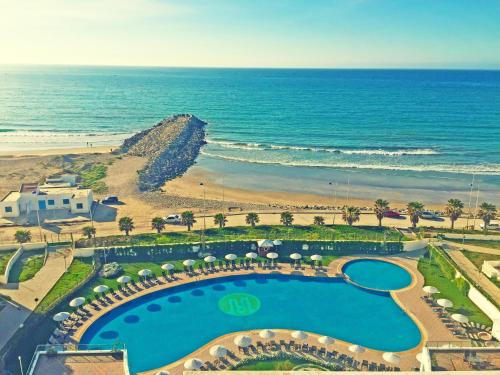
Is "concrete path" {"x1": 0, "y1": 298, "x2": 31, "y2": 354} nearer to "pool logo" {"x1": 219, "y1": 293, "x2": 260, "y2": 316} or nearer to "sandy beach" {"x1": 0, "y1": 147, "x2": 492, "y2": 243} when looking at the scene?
"pool logo" {"x1": 219, "y1": 293, "x2": 260, "y2": 316}

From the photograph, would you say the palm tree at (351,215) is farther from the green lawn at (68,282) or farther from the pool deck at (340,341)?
the green lawn at (68,282)

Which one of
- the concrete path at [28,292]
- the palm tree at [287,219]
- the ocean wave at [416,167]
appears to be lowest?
the concrete path at [28,292]

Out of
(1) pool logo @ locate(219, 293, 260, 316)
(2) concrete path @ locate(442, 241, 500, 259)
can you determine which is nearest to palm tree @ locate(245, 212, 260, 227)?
(1) pool logo @ locate(219, 293, 260, 316)

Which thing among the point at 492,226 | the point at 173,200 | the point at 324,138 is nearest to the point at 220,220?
the point at 173,200

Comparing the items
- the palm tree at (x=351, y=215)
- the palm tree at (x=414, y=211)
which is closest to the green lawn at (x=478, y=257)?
the palm tree at (x=414, y=211)

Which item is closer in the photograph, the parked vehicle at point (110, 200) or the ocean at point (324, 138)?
the parked vehicle at point (110, 200)

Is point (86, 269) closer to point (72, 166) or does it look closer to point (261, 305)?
point (261, 305)
